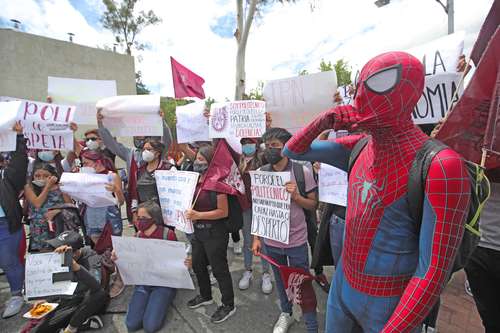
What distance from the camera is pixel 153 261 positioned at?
9.30 ft

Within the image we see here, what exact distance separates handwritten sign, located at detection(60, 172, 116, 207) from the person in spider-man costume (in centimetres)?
266

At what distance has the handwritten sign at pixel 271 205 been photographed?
2.27 m

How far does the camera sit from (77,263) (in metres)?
2.74

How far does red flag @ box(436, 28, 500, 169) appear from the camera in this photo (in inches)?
41.3

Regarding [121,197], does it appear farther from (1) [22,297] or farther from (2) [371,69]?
(2) [371,69]

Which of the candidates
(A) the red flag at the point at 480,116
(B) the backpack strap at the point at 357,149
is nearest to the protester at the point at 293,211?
(B) the backpack strap at the point at 357,149

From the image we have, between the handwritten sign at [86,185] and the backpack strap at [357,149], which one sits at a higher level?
the backpack strap at [357,149]

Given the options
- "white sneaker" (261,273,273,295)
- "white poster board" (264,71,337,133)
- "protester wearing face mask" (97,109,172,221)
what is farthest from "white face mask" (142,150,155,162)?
"white sneaker" (261,273,273,295)

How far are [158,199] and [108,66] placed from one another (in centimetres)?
1649

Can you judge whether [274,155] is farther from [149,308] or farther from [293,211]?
[149,308]

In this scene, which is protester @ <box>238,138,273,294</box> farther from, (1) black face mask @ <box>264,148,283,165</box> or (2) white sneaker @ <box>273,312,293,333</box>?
(1) black face mask @ <box>264,148,283,165</box>

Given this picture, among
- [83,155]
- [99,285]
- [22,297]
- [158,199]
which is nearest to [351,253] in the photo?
[158,199]

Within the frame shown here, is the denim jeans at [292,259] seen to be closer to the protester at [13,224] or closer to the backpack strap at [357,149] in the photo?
the backpack strap at [357,149]

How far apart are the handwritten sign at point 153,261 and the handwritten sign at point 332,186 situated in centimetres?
147
